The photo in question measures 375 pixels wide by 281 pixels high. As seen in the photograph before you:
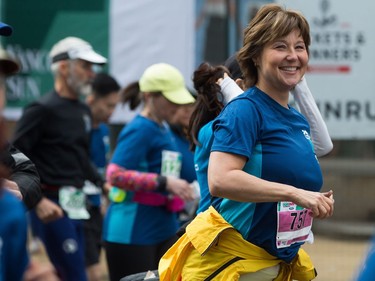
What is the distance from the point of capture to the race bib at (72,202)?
7.05 metres

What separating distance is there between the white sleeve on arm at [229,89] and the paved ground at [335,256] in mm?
5314

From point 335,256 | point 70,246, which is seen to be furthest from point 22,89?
point 335,256

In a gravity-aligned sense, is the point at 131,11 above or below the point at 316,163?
below

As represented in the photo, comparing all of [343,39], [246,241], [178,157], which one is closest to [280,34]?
[246,241]

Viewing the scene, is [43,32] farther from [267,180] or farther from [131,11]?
[267,180]

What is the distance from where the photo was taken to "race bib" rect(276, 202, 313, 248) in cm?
390

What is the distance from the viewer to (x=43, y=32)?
10.3 meters

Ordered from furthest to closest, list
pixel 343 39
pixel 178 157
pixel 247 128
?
pixel 343 39
pixel 178 157
pixel 247 128

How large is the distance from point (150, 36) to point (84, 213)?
3144 mm

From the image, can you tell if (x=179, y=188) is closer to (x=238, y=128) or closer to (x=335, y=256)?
(x=238, y=128)

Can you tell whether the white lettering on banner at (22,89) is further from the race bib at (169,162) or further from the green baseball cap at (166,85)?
the race bib at (169,162)

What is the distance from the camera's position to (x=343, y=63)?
9.86 meters

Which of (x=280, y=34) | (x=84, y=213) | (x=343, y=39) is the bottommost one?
(x=84, y=213)

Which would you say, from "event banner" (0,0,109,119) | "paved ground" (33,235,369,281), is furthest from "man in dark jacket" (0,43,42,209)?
"event banner" (0,0,109,119)
